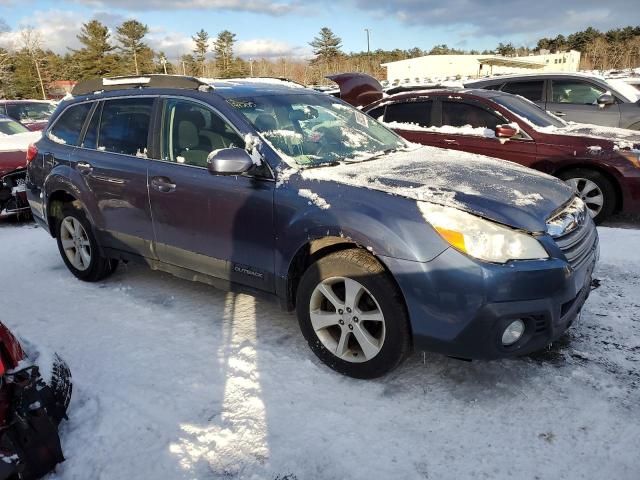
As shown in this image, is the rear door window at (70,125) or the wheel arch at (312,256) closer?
the wheel arch at (312,256)

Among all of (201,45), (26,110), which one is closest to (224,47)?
(201,45)

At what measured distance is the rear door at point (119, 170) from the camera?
391cm

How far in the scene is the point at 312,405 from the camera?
109 inches

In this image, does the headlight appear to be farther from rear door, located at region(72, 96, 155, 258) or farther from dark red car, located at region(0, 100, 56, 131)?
dark red car, located at region(0, 100, 56, 131)

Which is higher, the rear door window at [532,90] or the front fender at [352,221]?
the rear door window at [532,90]

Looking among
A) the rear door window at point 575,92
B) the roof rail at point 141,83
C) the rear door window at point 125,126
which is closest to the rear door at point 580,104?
the rear door window at point 575,92

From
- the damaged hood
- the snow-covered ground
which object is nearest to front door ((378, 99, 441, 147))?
the damaged hood

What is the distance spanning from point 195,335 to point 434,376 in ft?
5.49

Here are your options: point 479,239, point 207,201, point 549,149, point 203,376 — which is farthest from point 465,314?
point 549,149

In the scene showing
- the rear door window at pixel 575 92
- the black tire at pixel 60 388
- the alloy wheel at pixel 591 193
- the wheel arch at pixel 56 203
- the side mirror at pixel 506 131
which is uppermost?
the rear door window at pixel 575 92

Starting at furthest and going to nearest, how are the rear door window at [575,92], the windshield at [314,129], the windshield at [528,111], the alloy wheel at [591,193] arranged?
the rear door window at [575,92] → the windshield at [528,111] → the alloy wheel at [591,193] → the windshield at [314,129]

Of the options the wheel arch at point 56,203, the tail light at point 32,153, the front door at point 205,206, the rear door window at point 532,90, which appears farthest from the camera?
the rear door window at point 532,90

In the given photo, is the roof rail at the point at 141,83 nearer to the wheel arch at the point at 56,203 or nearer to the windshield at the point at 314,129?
the windshield at the point at 314,129

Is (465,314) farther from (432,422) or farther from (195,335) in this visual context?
(195,335)
